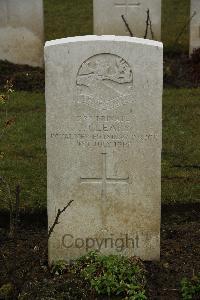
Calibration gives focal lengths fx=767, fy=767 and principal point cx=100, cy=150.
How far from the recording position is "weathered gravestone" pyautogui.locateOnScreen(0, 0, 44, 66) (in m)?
11.0

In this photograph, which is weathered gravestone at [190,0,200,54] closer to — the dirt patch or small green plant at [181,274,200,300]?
the dirt patch

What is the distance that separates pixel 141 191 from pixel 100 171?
30cm

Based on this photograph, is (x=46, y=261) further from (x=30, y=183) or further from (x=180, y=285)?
(x=30, y=183)

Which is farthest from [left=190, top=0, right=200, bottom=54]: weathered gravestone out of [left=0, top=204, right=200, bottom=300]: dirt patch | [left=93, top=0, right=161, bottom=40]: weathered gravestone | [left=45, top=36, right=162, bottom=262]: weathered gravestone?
[left=45, top=36, right=162, bottom=262]: weathered gravestone

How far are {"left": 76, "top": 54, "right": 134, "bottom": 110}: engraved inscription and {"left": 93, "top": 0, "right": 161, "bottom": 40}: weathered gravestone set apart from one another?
6.40 meters

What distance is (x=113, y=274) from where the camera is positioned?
4898mm

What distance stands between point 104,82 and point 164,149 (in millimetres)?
2932

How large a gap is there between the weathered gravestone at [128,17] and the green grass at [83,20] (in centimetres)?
88

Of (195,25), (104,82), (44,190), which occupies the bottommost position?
(44,190)

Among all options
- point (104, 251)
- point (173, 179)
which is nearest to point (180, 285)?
point (104, 251)

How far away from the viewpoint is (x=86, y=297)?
479 centimetres

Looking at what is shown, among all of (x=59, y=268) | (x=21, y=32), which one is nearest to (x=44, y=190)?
(x=59, y=268)

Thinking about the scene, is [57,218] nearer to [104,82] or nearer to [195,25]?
[104,82]

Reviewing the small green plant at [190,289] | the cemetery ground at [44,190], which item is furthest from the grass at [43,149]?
the small green plant at [190,289]
